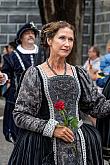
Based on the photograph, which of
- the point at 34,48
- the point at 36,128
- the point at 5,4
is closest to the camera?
the point at 36,128

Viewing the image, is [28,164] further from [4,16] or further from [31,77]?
[4,16]

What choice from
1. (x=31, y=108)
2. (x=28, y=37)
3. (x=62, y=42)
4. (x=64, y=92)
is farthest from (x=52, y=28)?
(x=28, y=37)

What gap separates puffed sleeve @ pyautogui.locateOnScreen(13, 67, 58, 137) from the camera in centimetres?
368

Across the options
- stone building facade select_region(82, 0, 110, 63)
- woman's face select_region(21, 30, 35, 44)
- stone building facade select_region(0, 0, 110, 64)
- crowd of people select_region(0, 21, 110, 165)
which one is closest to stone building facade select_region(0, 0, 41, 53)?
stone building facade select_region(0, 0, 110, 64)

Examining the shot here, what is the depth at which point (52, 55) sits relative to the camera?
12.6 feet

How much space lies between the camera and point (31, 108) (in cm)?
374

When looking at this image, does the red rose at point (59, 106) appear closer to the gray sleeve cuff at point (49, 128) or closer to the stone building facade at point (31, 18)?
the gray sleeve cuff at point (49, 128)

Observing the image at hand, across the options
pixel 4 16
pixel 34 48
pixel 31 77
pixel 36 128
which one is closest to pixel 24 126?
pixel 36 128

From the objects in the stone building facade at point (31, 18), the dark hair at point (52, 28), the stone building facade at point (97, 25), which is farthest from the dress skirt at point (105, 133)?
the stone building facade at point (31, 18)

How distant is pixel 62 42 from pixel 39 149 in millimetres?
674

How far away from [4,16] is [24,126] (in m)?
11.5

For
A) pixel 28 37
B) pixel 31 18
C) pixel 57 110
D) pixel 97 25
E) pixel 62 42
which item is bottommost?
pixel 97 25

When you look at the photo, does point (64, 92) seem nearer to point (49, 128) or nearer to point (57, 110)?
point (57, 110)

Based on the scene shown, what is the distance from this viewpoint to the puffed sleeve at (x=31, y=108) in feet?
12.1
